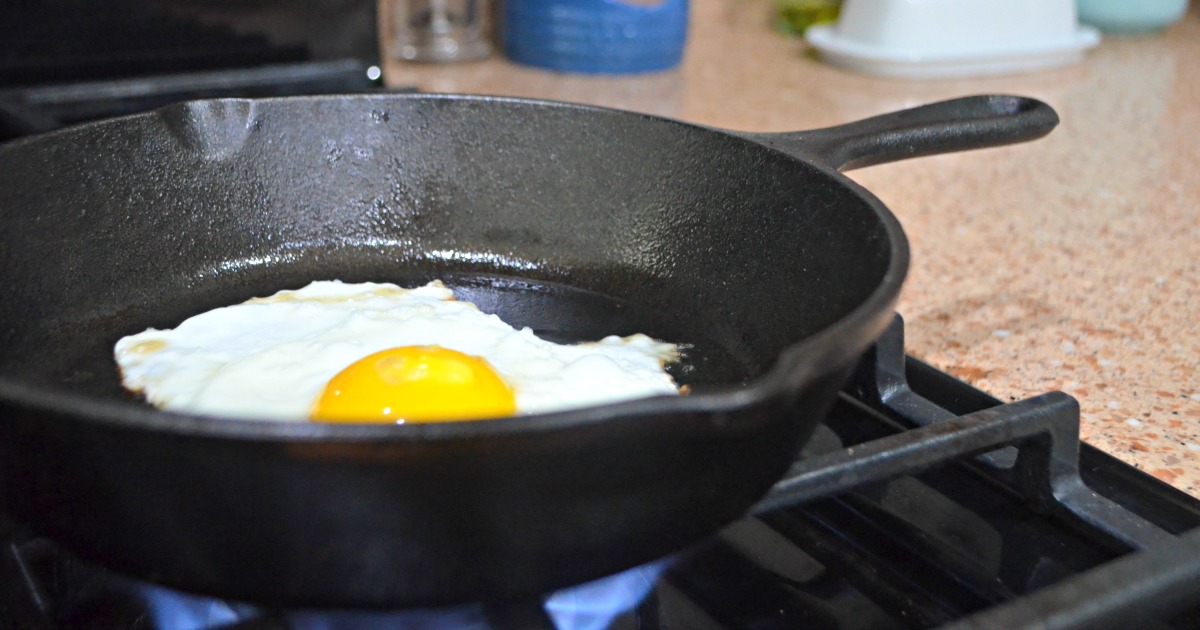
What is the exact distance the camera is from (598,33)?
188 cm

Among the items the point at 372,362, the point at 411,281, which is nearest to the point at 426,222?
the point at 411,281

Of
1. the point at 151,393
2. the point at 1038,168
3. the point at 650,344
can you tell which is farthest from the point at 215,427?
the point at 1038,168

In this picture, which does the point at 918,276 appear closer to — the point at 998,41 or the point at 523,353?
the point at 523,353

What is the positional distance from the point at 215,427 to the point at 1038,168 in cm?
139

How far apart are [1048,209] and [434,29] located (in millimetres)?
1147

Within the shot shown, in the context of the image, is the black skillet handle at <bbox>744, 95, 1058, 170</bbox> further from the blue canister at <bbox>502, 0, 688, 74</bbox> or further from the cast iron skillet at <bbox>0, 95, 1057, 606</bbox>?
the blue canister at <bbox>502, 0, 688, 74</bbox>

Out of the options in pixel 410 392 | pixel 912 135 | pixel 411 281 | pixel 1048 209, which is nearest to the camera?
pixel 410 392

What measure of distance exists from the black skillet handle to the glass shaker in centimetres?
124

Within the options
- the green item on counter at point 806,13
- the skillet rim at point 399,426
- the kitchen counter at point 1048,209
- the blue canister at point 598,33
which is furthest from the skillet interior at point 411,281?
the green item on counter at point 806,13

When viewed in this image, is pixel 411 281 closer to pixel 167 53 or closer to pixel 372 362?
pixel 372 362

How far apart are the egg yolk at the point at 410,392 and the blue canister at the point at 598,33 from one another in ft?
4.33

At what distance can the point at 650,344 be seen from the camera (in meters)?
0.85

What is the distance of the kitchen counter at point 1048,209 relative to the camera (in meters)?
0.91

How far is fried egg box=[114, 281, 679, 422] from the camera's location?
2.04 ft
